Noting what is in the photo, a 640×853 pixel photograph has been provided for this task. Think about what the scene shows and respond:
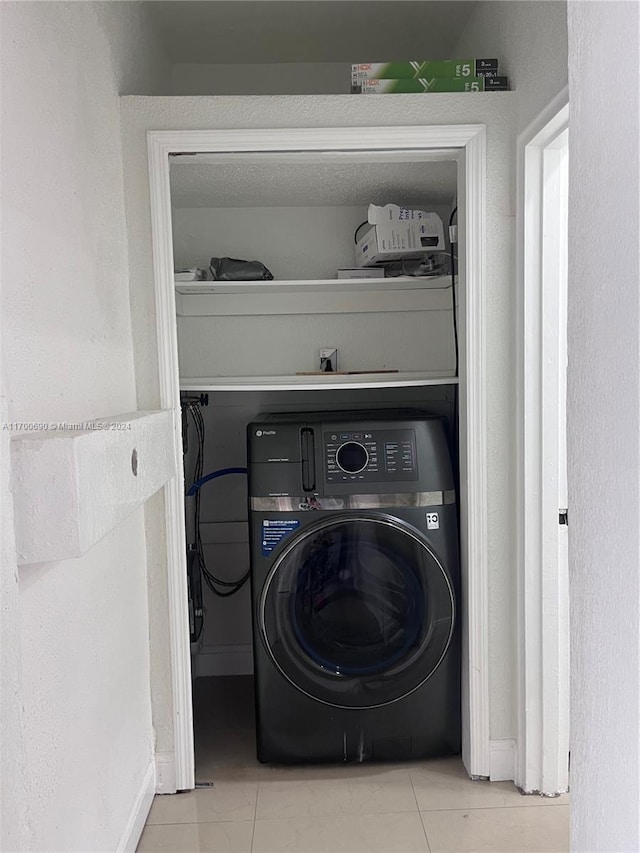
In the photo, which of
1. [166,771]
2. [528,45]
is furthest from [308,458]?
[528,45]

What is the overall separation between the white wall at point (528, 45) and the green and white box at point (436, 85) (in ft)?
0.17

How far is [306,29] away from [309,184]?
0.58 meters

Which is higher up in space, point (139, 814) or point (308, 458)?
point (308, 458)

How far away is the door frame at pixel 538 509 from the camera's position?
6.32 ft

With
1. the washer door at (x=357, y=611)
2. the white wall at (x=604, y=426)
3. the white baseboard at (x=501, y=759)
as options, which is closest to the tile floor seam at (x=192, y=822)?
the washer door at (x=357, y=611)

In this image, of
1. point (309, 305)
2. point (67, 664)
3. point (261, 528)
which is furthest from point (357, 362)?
point (67, 664)

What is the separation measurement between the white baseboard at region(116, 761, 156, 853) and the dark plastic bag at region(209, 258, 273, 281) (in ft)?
5.13

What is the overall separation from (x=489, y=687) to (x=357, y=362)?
4.20 ft

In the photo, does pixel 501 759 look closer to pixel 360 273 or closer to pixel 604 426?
pixel 360 273

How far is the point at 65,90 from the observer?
1.51 meters

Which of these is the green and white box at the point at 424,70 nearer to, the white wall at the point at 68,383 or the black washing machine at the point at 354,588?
the white wall at the point at 68,383

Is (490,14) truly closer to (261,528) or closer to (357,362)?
(357,362)

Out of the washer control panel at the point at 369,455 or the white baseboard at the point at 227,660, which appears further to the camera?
the white baseboard at the point at 227,660

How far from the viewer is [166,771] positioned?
212cm
